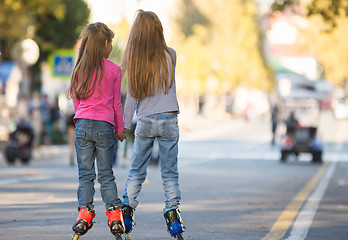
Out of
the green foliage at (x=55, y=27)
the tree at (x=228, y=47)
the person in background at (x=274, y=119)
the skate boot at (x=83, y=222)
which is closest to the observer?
the skate boot at (x=83, y=222)

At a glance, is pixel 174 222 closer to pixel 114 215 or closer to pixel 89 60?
pixel 114 215

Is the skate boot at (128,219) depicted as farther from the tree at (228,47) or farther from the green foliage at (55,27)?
the tree at (228,47)

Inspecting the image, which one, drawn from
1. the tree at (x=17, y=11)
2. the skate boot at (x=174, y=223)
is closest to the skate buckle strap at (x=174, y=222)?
the skate boot at (x=174, y=223)

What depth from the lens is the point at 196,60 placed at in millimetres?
69188

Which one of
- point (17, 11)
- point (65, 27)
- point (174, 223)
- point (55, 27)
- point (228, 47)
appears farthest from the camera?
point (228, 47)

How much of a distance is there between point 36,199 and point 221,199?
2621mm

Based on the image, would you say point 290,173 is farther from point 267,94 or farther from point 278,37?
point 278,37

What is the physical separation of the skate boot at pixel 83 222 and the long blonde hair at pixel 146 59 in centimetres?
102

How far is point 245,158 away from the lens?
24.5m

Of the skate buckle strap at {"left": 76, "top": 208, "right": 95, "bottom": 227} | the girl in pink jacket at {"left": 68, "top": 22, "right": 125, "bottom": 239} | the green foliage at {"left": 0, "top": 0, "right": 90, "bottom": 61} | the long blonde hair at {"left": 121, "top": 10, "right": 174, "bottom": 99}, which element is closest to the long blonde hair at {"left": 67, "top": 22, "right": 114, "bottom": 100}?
the girl in pink jacket at {"left": 68, "top": 22, "right": 125, "bottom": 239}

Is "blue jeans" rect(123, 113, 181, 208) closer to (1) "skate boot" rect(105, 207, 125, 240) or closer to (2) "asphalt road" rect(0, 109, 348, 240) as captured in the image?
(1) "skate boot" rect(105, 207, 125, 240)

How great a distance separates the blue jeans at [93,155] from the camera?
277 inches

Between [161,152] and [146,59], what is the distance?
781mm

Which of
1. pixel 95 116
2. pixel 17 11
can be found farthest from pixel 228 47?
pixel 95 116
